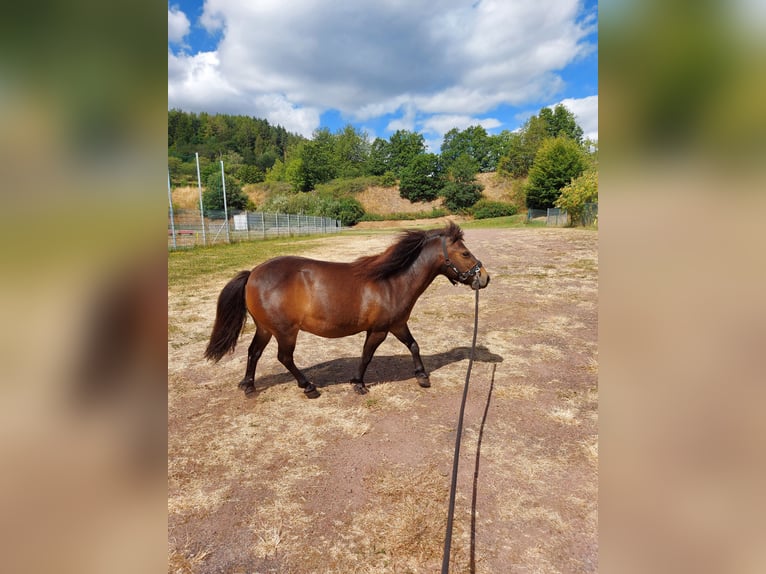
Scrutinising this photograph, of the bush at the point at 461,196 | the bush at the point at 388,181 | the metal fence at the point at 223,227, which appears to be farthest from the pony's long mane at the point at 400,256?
the bush at the point at 388,181

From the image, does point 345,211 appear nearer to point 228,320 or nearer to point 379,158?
point 379,158

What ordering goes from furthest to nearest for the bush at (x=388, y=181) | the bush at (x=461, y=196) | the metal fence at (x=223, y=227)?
1. the bush at (x=388, y=181)
2. the bush at (x=461, y=196)
3. the metal fence at (x=223, y=227)

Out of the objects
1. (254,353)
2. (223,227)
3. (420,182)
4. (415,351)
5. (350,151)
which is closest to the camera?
(254,353)

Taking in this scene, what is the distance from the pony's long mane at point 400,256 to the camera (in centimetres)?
452

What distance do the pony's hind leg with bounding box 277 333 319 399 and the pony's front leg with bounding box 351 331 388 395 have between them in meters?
0.50

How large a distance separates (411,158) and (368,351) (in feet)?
256

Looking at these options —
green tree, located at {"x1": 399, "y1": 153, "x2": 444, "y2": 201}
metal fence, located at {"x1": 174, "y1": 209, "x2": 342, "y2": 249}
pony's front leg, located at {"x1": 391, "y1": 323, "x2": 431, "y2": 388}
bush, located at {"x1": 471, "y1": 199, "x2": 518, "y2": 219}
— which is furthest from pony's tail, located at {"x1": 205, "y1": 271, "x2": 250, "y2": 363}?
green tree, located at {"x1": 399, "y1": 153, "x2": 444, "y2": 201}

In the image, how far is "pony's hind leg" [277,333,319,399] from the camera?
4.37 m

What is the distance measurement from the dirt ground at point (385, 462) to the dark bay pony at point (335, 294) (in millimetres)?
577

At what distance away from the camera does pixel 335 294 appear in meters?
4.35

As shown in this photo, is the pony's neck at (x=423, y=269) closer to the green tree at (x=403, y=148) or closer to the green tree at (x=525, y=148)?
the green tree at (x=525, y=148)

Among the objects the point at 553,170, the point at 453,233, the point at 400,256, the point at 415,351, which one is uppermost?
the point at 553,170

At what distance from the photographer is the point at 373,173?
265ft

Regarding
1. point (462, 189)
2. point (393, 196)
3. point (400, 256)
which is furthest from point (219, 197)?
point (400, 256)
